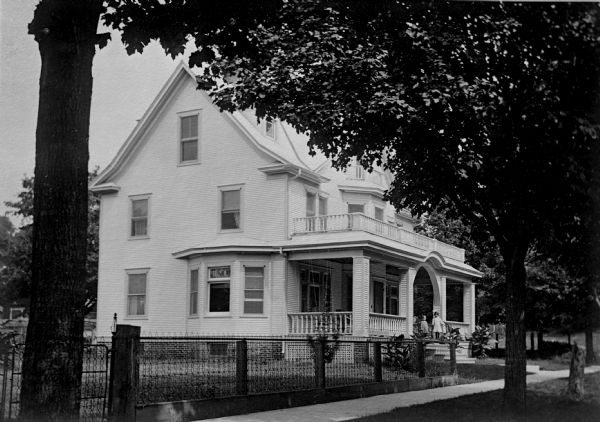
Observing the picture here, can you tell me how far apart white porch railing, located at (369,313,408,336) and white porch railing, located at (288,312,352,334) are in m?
0.82

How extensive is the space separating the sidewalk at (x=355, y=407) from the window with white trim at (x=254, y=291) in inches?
372

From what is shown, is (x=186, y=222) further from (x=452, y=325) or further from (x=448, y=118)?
(x=448, y=118)

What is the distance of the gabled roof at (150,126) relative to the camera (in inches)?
1065

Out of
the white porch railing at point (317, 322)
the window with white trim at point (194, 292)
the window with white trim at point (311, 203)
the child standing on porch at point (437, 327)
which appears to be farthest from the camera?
the window with white trim at point (311, 203)

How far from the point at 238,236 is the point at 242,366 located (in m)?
14.9

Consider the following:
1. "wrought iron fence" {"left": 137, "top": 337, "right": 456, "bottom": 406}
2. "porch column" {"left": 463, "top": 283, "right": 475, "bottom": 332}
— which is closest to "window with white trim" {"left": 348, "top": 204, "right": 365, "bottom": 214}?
"porch column" {"left": 463, "top": 283, "right": 475, "bottom": 332}

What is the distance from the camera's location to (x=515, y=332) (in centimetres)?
1327

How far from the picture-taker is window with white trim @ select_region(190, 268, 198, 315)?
27.7m

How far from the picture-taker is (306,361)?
14.5 meters

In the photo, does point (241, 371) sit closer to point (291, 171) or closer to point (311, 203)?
point (291, 171)

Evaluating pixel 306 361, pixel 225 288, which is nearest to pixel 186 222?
pixel 225 288

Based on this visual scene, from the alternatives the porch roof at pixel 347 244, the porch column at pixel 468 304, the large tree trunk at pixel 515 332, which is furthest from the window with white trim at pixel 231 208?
the large tree trunk at pixel 515 332

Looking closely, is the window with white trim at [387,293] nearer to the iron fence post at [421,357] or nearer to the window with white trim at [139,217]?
the window with white trim at [139,217]

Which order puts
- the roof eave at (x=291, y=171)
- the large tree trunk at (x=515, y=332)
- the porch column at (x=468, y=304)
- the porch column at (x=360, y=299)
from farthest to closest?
the porch column at (x=468, y=304), the roof eave at (x=291, y=171), the porch column at (x=360, y=299), the large tree trunk at (x=515, y=332)
